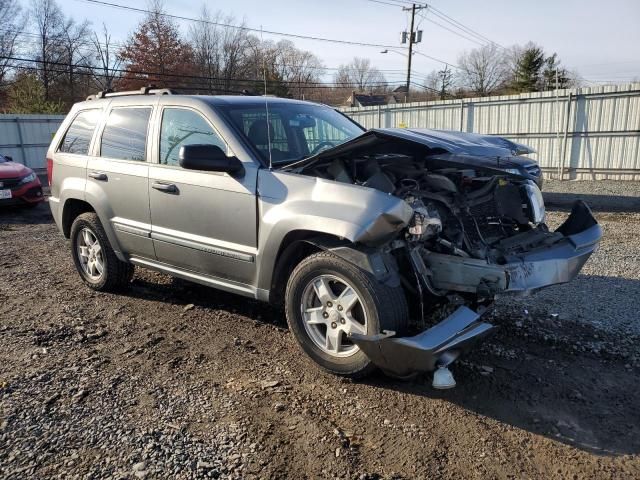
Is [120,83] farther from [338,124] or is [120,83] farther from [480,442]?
[480,442]

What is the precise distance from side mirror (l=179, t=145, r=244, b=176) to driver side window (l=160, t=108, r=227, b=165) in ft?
1.18

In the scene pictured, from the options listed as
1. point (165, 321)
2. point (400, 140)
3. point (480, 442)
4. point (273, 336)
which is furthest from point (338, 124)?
point (480, 442)

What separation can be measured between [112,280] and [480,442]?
3.98 m

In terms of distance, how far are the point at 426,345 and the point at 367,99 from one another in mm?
57076

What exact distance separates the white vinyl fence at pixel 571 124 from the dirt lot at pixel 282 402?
37.5 feet

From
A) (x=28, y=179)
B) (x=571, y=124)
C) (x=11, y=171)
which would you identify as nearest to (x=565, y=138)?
(x=571, y=124)

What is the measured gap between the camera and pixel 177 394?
3365 mm

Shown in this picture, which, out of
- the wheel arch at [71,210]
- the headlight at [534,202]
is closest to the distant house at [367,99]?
the wheel arch at [71,210]

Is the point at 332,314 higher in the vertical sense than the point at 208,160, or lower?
lower

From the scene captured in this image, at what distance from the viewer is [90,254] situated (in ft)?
18.1

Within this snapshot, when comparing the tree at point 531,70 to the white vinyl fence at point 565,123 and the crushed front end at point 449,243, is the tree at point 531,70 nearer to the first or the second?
the white vinyl fence at point 565,123

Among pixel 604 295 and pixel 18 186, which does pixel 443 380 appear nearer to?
pixel 604 295

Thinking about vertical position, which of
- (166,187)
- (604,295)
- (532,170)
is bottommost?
(604,295)

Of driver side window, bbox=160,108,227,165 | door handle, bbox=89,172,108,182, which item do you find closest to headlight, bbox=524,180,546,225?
driver side window, bbox=160,108,227,165
